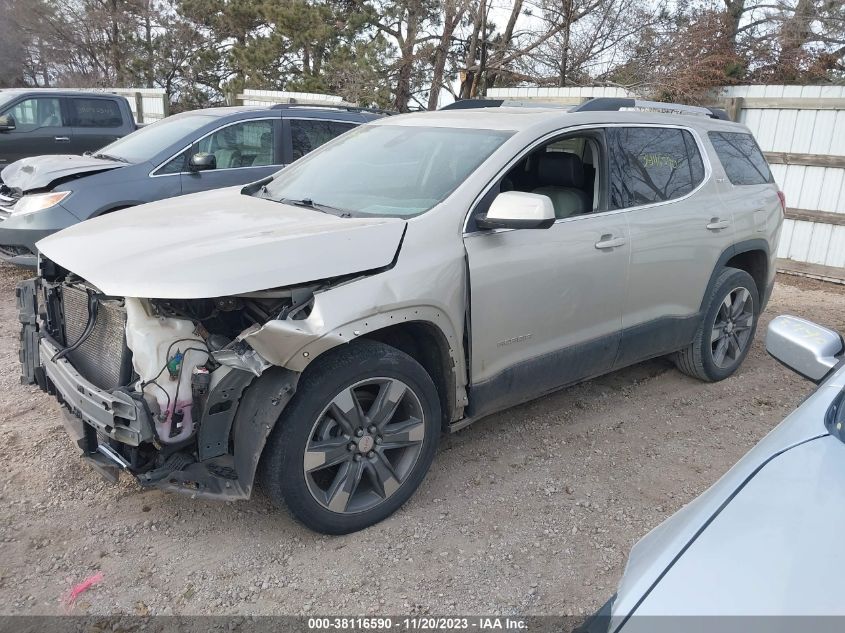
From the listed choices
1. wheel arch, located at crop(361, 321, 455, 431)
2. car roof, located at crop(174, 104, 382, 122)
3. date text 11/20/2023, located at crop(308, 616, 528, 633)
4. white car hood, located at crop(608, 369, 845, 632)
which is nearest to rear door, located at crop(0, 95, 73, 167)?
car roof, located at crop(174, 104, 382, 122)

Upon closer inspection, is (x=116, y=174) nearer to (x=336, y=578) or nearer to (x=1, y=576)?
(x=1, y=576)

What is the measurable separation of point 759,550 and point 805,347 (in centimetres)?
103

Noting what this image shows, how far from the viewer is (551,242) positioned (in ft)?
11.8

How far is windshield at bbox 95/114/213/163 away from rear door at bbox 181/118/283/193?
0.74 ft

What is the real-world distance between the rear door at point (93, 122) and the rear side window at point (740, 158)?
9.31 metres

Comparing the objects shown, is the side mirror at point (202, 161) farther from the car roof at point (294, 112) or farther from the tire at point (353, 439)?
the tire at point (353, 439)

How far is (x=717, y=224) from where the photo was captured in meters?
4.59

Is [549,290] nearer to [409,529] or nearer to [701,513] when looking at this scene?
[409,529]

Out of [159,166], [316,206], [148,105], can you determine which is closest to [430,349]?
[316,206]

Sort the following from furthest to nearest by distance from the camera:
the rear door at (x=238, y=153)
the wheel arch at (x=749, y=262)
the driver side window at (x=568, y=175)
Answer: the rear door at (x=238, y=153)
the wheel arch at (x=749, y=262)
the driver side window at (x=568, y=175)

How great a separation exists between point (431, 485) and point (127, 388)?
161cm

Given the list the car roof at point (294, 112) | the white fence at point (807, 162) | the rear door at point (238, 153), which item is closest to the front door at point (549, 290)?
the rear door at point (238, 153)

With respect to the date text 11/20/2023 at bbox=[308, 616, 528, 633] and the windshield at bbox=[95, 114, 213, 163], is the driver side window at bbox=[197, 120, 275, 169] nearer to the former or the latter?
the windshield at bbox=[95, 114, 213, 163]

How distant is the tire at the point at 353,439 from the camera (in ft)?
9.32
